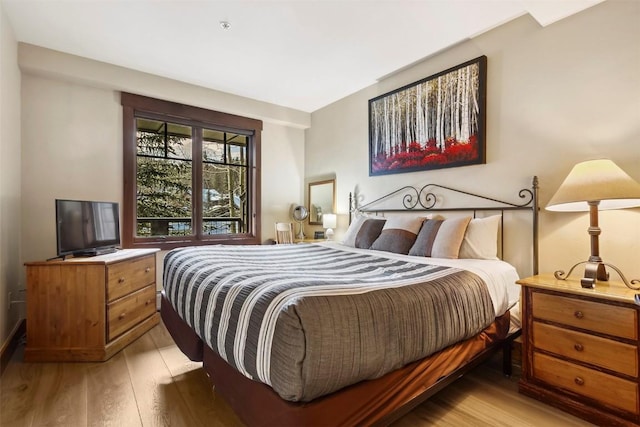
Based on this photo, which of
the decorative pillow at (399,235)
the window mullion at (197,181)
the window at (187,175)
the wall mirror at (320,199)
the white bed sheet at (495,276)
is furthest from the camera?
the wall mirror at (320,199)

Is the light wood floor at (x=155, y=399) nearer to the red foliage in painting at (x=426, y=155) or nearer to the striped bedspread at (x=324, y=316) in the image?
the striped bedspread at (x=324, y=316)

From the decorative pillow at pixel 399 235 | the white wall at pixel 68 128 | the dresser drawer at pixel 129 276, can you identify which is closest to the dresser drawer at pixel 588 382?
the decorative pillow at pixel 399 235

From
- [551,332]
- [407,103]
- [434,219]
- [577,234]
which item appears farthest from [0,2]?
[577,234]

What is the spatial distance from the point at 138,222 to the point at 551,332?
13.3 ft

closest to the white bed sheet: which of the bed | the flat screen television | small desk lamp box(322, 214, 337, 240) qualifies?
the bed

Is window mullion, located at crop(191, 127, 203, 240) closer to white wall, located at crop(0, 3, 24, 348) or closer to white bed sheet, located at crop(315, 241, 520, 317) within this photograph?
white wall, located at crop(0, 3, 24, 348)

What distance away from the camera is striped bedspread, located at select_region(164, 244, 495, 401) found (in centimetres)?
105

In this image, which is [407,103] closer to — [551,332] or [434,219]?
[434,219]

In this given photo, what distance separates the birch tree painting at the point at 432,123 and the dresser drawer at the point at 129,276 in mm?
2602

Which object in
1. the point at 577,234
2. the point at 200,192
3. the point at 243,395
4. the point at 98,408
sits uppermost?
the point at 200,192

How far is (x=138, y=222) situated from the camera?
3693mm

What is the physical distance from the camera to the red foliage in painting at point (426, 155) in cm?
276

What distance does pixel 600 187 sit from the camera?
169 centimetres

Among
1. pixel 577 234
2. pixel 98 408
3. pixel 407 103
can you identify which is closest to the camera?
pixel 98 408
